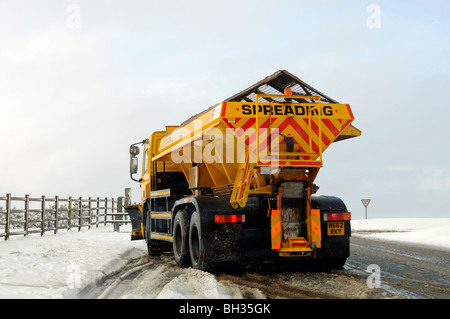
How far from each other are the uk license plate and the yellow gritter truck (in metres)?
0.02

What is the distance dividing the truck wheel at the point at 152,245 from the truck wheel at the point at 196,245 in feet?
12.9

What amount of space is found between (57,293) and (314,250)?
174 inches

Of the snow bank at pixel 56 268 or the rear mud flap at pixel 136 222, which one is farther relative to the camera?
the rear mud flap at pixel 136 222

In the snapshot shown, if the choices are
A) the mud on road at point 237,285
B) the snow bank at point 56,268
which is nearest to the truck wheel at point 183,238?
the mud on road at point 237,285

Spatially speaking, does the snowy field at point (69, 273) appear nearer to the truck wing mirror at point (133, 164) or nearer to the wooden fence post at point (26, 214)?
the truck wing mirror at point (133, 164)

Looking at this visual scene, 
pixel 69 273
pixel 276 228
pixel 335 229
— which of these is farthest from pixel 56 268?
pixel 335 229

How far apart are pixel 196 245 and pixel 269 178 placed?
2104mm

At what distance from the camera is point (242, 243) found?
901cm

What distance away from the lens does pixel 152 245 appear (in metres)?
13.6

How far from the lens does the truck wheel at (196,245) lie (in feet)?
29.4

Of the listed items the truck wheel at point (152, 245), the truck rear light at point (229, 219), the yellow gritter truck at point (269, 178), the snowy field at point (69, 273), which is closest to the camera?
the snowy field at point (69, 273)

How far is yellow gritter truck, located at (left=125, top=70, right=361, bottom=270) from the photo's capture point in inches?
336
